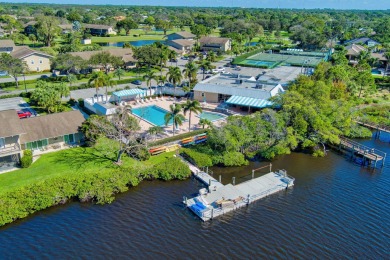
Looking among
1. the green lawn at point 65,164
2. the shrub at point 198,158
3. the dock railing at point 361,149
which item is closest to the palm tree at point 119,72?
the green lawn at point 65,164

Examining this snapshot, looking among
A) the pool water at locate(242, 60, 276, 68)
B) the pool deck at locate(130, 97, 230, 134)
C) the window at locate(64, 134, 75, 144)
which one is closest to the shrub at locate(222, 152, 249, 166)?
the pool deck at locate(130, 97, 230, 134)

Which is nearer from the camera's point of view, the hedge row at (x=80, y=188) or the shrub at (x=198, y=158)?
the hedge row at (x=80, y=188)

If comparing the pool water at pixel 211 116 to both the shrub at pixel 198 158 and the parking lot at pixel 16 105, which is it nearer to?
the shrub at pixel 198 158

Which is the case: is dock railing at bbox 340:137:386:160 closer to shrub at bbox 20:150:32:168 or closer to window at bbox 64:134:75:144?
window at bbox 64:134:75:144

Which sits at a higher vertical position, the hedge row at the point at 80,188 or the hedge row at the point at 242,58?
the hedge row at the point at 242,58

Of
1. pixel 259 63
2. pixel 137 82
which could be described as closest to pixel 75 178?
pixel 137 82

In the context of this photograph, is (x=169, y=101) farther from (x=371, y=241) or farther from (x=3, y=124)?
(x=371, y=241)

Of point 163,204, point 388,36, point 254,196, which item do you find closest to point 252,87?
point 254,196
